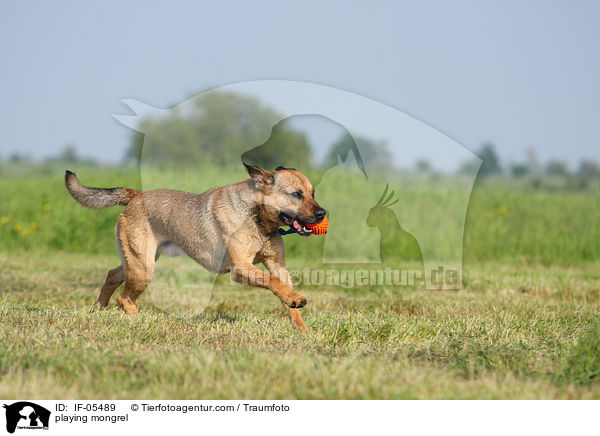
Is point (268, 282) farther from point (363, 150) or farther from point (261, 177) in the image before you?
point (363, 150)

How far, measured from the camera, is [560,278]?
9414mm

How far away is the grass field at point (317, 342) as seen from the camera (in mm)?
3660

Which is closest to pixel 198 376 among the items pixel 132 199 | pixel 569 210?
pixel 132 199

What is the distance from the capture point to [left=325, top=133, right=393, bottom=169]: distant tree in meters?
6.97

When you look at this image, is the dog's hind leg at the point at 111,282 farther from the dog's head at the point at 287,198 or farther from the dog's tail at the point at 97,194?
the dog's head at the point at 287,198

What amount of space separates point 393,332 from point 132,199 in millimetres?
3107

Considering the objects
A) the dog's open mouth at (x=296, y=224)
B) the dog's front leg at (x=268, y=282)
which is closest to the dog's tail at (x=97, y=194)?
the dog's front leg at (x=268, y=282)

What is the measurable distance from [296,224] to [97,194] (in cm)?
238

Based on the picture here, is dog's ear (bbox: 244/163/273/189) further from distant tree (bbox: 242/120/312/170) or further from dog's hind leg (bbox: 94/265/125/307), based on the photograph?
dog's hind leg (bbox: 94/265/125/307)

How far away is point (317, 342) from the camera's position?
4.85 meters
